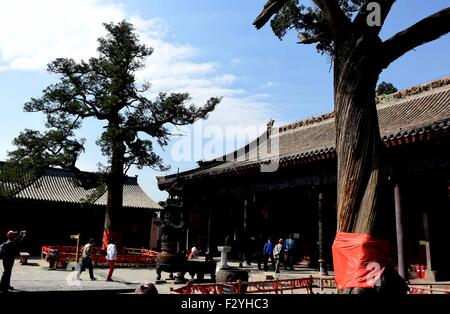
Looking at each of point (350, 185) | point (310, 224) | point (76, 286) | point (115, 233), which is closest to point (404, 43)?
point (350, 185)

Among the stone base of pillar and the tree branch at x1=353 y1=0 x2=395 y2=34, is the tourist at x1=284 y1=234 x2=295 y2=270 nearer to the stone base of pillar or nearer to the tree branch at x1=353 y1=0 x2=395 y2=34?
the stone base of pillar

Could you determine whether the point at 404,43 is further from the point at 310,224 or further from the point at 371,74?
the point at 310,224

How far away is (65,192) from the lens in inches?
945

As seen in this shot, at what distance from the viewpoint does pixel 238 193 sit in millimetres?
15688

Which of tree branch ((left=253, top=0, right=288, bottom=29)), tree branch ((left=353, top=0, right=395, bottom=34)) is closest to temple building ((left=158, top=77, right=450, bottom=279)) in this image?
tree branch ((left=353, top=0, right=395, bottom=34))

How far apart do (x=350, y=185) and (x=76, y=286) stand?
23.8 feet

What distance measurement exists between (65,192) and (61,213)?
1704 millimetres

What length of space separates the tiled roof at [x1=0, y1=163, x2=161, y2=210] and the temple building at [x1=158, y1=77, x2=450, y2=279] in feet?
24.5

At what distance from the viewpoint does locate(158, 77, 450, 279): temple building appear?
31.3 feet

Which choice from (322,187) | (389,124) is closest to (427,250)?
(322,187)

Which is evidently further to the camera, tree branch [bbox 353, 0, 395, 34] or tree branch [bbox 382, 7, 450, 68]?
tree branch [bbox 353, 0, 395, 34]

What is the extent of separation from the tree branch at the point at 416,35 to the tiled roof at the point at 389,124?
3.85 m

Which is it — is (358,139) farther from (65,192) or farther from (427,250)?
(65,192)

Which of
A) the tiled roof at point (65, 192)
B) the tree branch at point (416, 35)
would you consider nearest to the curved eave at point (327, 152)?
the tree branch at point (416, 35)
